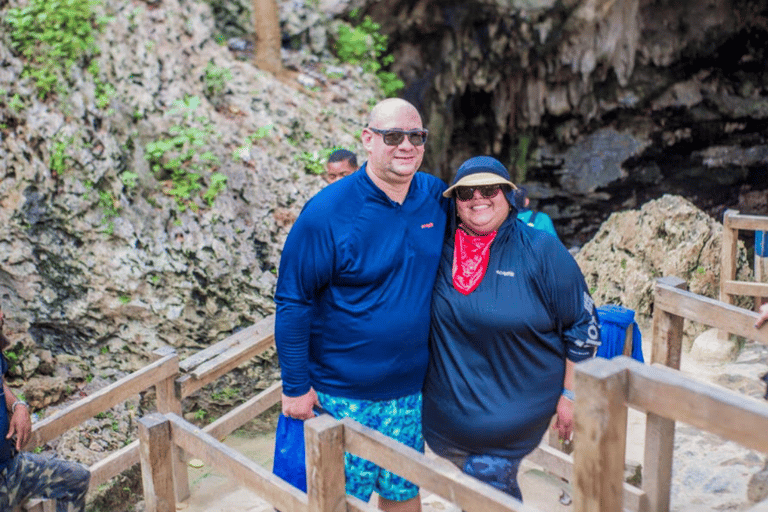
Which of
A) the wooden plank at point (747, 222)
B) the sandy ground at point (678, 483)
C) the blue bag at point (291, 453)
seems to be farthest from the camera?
the wooden plank at point (747, 222)

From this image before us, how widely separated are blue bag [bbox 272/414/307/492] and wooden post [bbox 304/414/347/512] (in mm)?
296

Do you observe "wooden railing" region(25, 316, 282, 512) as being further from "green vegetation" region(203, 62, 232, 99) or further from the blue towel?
"green vegetation" region(203, 62, 232, 99)

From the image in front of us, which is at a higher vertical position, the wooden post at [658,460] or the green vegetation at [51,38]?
the green vegetation at [51,38]

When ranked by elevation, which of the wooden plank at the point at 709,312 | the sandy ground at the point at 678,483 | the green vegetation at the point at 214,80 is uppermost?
the green vegetation at the point at 214,80

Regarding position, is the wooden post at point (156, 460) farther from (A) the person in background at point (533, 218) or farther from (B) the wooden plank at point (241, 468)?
(A) the person in background at point (533, 218)

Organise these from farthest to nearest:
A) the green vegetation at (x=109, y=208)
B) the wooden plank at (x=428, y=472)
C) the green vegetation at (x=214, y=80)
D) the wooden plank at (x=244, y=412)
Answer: the green vegetation at (x=214, y=80) → the green vegetation at (x=109, y=208) → the wooden plank at (x=244, y=412) → the wooden plank at (x=428, y=472)

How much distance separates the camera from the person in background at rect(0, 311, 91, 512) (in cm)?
353

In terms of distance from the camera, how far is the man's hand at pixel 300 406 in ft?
9.89

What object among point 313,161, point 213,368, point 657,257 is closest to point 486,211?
point 213,368

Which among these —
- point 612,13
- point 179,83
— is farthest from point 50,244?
point 612,13

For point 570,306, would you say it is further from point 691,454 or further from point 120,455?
point 120,455

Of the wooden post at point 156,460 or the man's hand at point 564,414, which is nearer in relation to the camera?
the man's hand at point 564,414

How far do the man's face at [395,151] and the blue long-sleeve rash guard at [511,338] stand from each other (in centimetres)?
48

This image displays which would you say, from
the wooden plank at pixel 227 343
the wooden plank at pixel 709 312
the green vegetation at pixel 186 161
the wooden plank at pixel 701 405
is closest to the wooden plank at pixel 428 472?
the wooden plank at pixel 701 405
